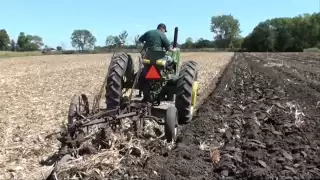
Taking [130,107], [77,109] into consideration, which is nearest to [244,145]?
[130,107]

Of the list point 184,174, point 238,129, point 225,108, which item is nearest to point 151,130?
point 238,129

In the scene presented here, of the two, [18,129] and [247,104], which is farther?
[247,104]

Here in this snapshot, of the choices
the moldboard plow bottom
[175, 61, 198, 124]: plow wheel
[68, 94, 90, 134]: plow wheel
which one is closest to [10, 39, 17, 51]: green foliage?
[175, 61, 198, 124]: plow wheel

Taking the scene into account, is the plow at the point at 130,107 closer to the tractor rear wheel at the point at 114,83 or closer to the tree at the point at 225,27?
the tractor rear wheel at the point at 114,83

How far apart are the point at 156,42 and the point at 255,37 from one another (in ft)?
280

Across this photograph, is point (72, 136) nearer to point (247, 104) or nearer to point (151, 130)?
point (151, 130)

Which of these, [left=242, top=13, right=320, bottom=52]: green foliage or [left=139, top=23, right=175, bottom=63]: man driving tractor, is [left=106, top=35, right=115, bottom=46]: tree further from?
[left=242, top=13, right=320, bottom=52]: green foliage

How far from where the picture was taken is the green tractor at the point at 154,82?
7.06 m

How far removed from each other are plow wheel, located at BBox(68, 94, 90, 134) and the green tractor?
0.49 metres

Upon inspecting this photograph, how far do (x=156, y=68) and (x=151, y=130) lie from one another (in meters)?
1.08

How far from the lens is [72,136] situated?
5582 millimetres

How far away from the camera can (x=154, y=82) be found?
761 cm

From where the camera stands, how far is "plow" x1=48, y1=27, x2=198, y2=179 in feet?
18.0

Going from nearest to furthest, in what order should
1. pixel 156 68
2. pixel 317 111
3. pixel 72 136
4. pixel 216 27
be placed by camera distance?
pixel 72 136 → pixel 156 68 → pixel 317 111 → pixel 216 27
